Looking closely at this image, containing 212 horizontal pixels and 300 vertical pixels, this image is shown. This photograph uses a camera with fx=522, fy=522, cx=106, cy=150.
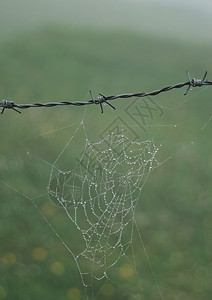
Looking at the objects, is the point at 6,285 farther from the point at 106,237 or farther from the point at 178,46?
the point at 178,46

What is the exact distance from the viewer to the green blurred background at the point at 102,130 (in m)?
2.52

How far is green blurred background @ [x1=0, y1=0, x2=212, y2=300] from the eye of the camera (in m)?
2.52

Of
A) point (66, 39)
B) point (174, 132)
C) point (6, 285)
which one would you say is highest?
point (66, 39)

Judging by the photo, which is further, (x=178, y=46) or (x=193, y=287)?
(x=178, y=46)

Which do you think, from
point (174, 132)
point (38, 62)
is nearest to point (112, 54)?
point (38, 62)

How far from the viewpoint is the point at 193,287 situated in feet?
8.13

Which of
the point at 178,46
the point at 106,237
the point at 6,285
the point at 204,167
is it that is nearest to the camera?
the point at 6,285

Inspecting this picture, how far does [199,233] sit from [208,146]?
1.92 feet

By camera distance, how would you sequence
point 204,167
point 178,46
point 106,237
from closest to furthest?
point 106,237, point 204,167, point 178,46

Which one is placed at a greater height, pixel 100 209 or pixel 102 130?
pixel 102 130

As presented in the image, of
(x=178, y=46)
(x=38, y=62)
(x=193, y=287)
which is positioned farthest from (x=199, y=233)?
(x=38, y=62)

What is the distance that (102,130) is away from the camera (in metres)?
3.06

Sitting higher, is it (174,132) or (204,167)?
(174,132)

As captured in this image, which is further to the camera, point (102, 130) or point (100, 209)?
point (102, 130)
